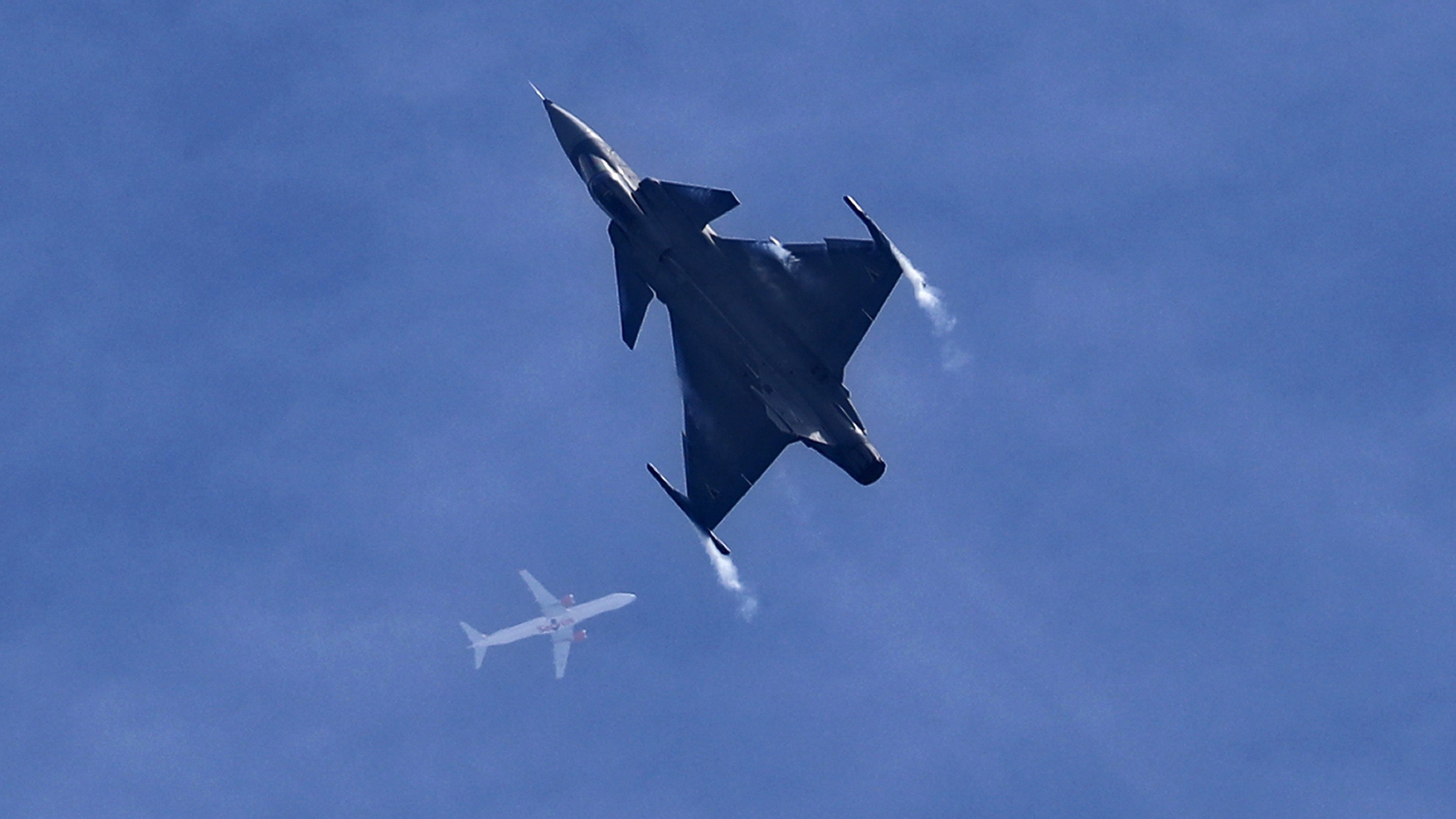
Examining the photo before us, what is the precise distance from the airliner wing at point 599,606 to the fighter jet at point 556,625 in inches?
1.0

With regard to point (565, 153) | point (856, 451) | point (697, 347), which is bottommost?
point (856, 451)

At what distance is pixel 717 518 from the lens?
79.5 metres

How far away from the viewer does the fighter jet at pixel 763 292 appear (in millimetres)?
72312

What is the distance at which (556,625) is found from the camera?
12850 centimetres

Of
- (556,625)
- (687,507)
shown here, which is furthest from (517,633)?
(687,507)

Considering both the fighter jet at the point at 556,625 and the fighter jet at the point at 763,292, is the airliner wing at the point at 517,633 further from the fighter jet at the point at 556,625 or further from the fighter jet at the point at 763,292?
the fighter jet at the point at 763,292

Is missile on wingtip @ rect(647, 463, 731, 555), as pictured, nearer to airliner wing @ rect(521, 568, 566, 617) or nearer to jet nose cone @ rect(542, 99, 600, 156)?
jet nose cone @ rect(542, 99, 600, 156)

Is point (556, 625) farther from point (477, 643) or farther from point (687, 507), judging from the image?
point (687, 507)

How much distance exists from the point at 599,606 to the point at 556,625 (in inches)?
164

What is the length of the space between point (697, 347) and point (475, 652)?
63351 mm

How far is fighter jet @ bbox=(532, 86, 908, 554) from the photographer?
72.3 metres

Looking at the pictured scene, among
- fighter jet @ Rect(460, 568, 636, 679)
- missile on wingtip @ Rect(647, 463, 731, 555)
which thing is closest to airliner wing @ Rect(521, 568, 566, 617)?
fighter jet @ Rect(460, 568, 636, 679)

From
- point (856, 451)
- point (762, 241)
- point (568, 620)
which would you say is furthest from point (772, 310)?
point (568, 620)

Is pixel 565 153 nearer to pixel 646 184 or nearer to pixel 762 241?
pixel 646 184
